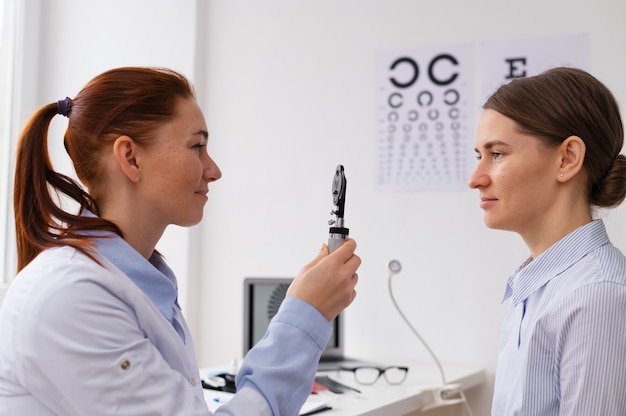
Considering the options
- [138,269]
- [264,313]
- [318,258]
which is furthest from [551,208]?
[264,313]

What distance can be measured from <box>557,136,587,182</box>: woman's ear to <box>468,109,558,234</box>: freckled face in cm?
1

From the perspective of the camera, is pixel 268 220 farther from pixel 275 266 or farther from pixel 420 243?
pixel 420 243

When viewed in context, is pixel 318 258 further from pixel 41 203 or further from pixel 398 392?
pixel 398 392

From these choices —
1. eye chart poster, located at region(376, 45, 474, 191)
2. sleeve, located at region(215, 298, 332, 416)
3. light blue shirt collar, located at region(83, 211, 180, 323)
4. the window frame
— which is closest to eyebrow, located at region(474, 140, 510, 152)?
sleeve, located at region(215, 298, 332, 416)

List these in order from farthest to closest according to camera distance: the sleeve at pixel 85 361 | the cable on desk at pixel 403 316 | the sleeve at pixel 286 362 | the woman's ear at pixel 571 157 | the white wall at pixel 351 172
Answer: the white wall at pixel 351 172 < the cable on desk at pixel 403 316 < the woman's ear at pixel 571 157 < the sleeve at pixel 286 362 < the sleeve at pixel 85 361

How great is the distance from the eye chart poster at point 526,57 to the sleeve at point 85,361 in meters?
1.84

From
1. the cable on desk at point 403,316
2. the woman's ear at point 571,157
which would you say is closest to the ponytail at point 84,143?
the woman's ear at point 571,157

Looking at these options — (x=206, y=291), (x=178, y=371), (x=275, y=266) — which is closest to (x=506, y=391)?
(x=178, y=371)

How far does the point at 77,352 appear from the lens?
3.15 ft

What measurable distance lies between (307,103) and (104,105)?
1.69m

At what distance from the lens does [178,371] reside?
1129 millimetres

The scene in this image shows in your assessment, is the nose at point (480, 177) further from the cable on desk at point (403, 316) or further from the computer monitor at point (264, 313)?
the computer monitor at point (264, 313)

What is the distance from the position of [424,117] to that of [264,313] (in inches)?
34.7

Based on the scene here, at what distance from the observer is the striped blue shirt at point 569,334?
1.11 metres
